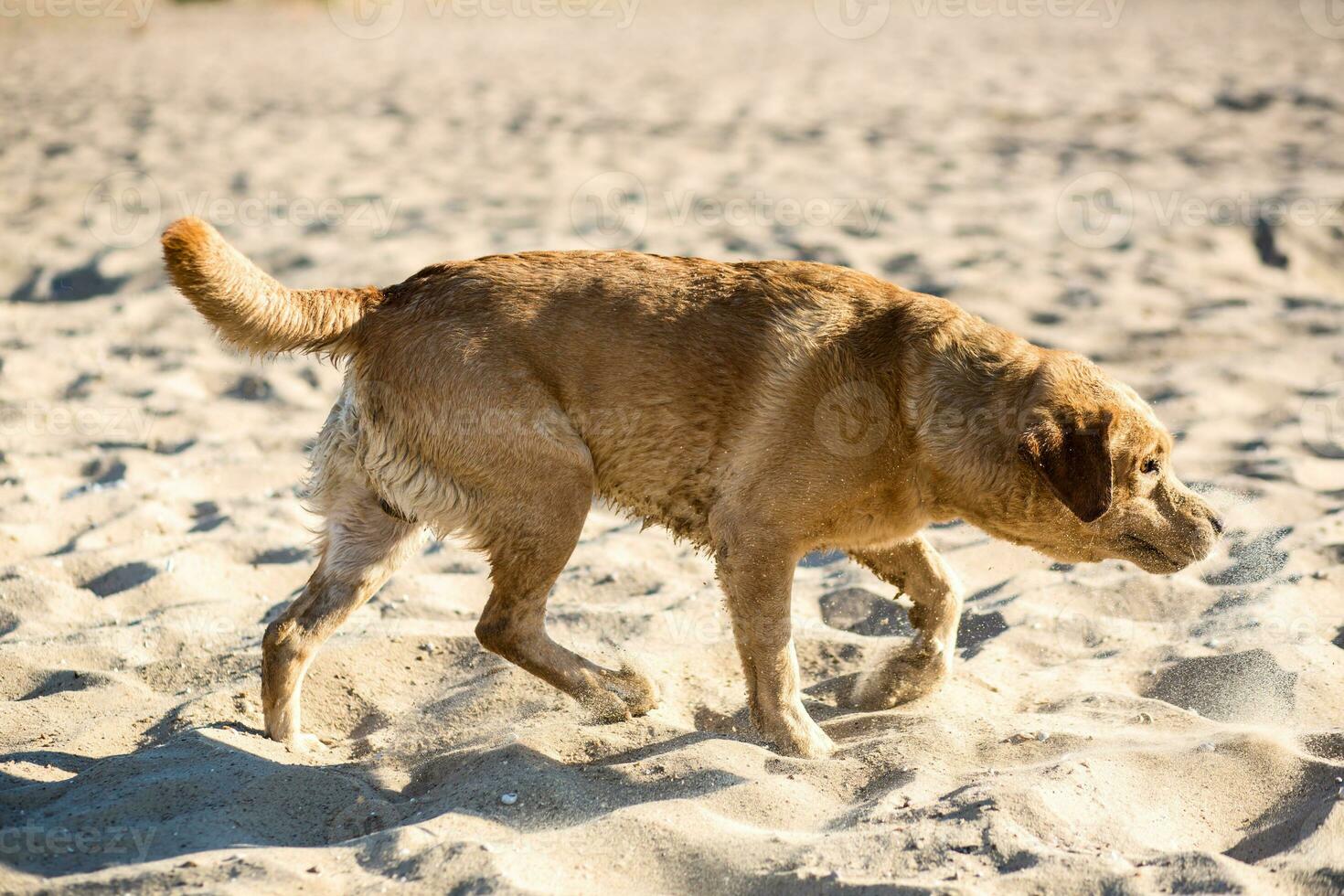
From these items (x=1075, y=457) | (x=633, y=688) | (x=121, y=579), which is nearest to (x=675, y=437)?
(x=633, y=688)

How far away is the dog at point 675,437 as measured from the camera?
13.9 feet

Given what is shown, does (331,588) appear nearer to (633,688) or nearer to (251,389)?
(633,688)

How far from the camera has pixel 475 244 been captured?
32.3 feet

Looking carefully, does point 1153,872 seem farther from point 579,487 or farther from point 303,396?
point 303,396

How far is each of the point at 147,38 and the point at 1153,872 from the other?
2228 centimetres

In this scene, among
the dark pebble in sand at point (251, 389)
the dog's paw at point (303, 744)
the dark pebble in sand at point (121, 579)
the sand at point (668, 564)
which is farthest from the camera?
the dark pebble in sand at point (251, 389)

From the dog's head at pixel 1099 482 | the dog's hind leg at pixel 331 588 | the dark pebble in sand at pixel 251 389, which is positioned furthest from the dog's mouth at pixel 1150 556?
the dark pebble in sand at pixel 251 389

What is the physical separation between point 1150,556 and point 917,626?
0.88 metres

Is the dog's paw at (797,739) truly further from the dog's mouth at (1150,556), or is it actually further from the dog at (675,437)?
the dog's mouth at (1150,556)

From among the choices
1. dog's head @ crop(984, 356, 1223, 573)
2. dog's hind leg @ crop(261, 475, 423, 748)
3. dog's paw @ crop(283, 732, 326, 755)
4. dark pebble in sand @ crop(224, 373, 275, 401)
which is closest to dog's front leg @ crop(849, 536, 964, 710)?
dog's head @ crop(984, 356, 1223, 573)

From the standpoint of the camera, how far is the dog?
13.9 feet

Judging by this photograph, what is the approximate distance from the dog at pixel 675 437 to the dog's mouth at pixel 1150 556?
1 centimetres

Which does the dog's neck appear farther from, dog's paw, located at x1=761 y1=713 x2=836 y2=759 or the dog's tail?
the dog's tail

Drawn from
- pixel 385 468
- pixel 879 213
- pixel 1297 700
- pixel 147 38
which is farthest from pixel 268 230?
pixel 147 38
